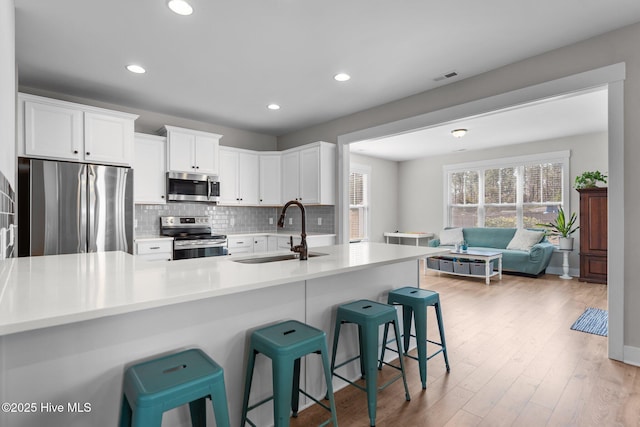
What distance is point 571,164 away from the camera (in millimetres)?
6223

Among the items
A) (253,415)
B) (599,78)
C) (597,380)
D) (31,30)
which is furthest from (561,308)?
(31,30)

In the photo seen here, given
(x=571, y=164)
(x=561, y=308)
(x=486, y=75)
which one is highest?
(x=486, y=75)

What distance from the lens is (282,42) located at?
2729 mm

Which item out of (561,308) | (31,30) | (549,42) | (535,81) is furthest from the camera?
(561,308)

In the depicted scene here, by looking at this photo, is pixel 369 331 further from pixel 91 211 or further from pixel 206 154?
pixel 206 154

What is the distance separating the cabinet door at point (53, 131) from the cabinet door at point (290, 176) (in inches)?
107

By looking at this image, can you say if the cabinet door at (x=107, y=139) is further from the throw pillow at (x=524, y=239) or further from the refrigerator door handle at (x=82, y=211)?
the throw pillow at (x=524, y=239)

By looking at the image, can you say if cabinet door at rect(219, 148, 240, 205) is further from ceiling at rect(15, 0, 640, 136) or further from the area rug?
the area rug

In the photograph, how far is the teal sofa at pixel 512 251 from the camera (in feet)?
19.2

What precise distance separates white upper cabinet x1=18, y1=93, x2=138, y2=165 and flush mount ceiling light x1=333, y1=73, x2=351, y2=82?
2423mm

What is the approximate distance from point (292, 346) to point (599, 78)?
10.2ft

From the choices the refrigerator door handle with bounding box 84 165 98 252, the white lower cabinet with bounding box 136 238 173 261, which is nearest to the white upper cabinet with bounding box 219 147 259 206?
the white lower cabinet with bounding box 136 238 173 261

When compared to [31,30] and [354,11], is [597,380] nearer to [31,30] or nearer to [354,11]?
[354,11]

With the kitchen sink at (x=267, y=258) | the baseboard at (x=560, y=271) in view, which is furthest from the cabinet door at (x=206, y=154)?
the baseboard at (x=560, y=271)
